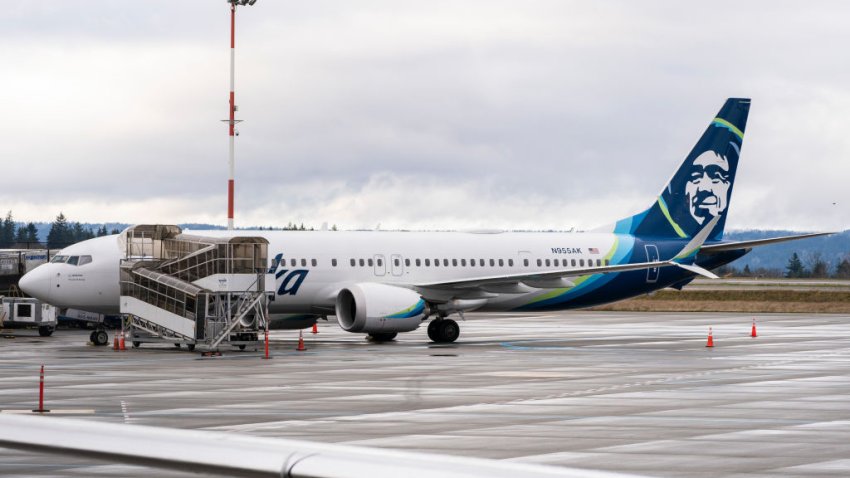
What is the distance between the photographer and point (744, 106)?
4725cm

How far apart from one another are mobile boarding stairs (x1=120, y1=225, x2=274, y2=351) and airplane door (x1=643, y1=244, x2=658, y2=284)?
552 inches

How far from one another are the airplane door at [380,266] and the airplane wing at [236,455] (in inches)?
1414

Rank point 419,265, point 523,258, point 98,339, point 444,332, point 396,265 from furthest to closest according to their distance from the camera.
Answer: point 523,258, point 419,265, point 396,265, point 444,332, point 98,339

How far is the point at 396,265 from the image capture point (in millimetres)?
41281

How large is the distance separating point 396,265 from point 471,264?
3.01m

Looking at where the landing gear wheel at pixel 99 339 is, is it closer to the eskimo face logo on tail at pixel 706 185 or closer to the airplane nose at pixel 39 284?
the airplane nose at pixel 39 284

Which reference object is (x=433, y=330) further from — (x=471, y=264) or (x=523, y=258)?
(x=523, y=258)

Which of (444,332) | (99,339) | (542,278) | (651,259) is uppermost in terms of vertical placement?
(651,259)

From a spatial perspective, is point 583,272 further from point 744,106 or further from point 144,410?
point 144,410

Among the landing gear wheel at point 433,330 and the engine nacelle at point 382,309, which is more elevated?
the engine nacelle at point 382,309

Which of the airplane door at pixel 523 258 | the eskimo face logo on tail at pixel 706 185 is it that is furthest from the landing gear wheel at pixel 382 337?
the eskimo face logo on tail at pixel 706 185

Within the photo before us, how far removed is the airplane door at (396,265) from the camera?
41188mm

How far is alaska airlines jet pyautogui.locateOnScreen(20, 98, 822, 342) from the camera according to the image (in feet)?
125

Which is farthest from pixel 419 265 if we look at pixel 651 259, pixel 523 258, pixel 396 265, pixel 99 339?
pixel 99 339
